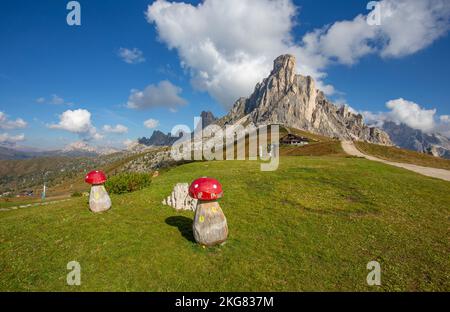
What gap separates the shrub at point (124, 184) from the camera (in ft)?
86.4

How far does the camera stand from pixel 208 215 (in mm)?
14656

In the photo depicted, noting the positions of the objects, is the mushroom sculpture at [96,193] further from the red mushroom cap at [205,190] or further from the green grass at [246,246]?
the red mushroom cap at [205,190]

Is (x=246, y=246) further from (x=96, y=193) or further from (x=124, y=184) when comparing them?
(x=124, y=184)

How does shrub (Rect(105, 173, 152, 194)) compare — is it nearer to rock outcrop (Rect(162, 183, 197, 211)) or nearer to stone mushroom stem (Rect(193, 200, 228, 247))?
rock outcrop (Rect(162, 183, 197, 211))

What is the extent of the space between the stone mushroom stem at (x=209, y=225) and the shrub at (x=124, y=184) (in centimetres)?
1445

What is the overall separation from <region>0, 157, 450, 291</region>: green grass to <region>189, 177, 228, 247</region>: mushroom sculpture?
0.65 metres

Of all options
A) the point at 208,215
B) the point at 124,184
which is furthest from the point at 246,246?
the point at 124,184

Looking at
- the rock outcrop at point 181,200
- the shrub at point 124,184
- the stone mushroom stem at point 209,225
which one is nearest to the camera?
the stone mushroom stem at point 209,225

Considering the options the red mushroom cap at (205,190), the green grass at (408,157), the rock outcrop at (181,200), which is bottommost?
the rock outcrop at (181,200)

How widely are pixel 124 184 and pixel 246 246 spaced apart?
16.6 m

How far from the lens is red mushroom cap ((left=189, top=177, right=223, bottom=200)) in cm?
1409

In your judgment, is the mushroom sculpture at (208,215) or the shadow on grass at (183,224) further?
the shadow on grass at (183,224)

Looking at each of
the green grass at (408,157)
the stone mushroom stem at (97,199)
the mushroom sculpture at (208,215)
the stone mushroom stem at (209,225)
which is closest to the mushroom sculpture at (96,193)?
the stone mushroom stem at (97,199)

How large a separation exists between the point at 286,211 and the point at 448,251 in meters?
9.97
